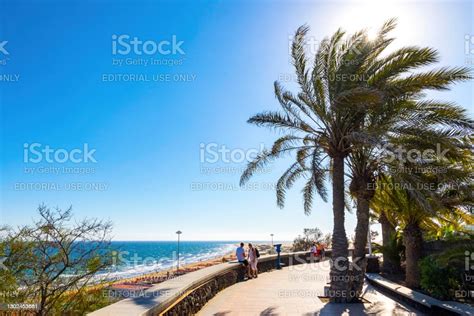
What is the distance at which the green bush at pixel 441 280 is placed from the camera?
997 centimetres

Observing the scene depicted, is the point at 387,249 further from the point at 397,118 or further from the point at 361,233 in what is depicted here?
the point at 397,118

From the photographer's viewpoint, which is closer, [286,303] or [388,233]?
[286,303]

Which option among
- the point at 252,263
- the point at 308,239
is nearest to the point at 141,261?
the point at 308,239

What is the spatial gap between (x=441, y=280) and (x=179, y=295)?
665 centimetres

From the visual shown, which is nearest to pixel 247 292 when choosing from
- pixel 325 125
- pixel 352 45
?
pixel 325 125

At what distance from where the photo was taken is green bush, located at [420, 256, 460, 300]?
997 cm

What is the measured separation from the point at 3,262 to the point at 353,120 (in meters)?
10.1

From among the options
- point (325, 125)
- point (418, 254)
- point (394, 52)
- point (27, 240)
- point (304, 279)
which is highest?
point (394, 52)

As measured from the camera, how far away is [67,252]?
10.4 metres

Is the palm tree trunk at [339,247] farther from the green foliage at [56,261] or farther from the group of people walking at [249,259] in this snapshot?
the green foliage at [56,261]

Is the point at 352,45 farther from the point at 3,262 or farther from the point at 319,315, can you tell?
the point at 3,262

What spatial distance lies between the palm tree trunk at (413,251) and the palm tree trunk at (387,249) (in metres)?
3.33

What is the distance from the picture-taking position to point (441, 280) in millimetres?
10055

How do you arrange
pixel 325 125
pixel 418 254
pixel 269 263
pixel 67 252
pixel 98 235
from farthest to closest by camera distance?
pixel 269 263 → pixel 418 254 → pixel 325 125 → pixel 98 235 → pixel 67 252
